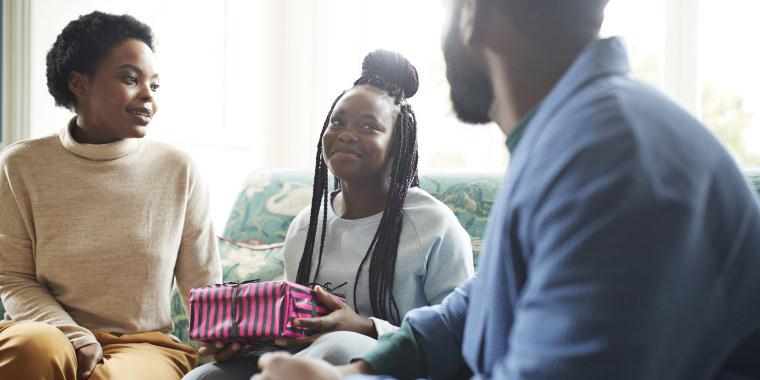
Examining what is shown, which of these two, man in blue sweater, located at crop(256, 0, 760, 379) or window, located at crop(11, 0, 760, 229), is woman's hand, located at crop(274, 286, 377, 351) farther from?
window, located at crop(11, 0, 760, 229)

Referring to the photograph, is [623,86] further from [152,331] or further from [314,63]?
[314,63]

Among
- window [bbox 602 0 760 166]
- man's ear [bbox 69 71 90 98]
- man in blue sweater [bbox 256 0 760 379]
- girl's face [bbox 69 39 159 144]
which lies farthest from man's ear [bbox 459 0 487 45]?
window [bbox 602 0 760 166]

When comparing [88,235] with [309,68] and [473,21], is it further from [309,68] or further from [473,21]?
[309,68]

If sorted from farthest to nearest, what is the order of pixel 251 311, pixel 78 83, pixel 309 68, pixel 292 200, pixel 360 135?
pixel 309 68 < pixel 292 200 < pixel 78 83 < pixel 360 135 < pixel 251 311

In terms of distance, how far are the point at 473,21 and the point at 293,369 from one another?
479mm

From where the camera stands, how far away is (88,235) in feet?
5.26

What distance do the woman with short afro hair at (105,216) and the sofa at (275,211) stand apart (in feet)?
0.50

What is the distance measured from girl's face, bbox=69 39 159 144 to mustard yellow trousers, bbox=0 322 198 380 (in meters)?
0.53

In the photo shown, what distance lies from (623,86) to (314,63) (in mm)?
3515

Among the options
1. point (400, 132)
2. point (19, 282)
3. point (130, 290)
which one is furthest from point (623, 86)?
point (19, 282)

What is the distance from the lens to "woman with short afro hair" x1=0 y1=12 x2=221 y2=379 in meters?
1.57

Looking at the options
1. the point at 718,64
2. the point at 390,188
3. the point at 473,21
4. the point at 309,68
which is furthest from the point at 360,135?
the point at 309,68

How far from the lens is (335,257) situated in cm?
152

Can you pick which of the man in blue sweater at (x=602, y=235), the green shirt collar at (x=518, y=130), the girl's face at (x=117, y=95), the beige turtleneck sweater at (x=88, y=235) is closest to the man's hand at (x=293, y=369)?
the man in blue sweater at (x=602, y=235)
